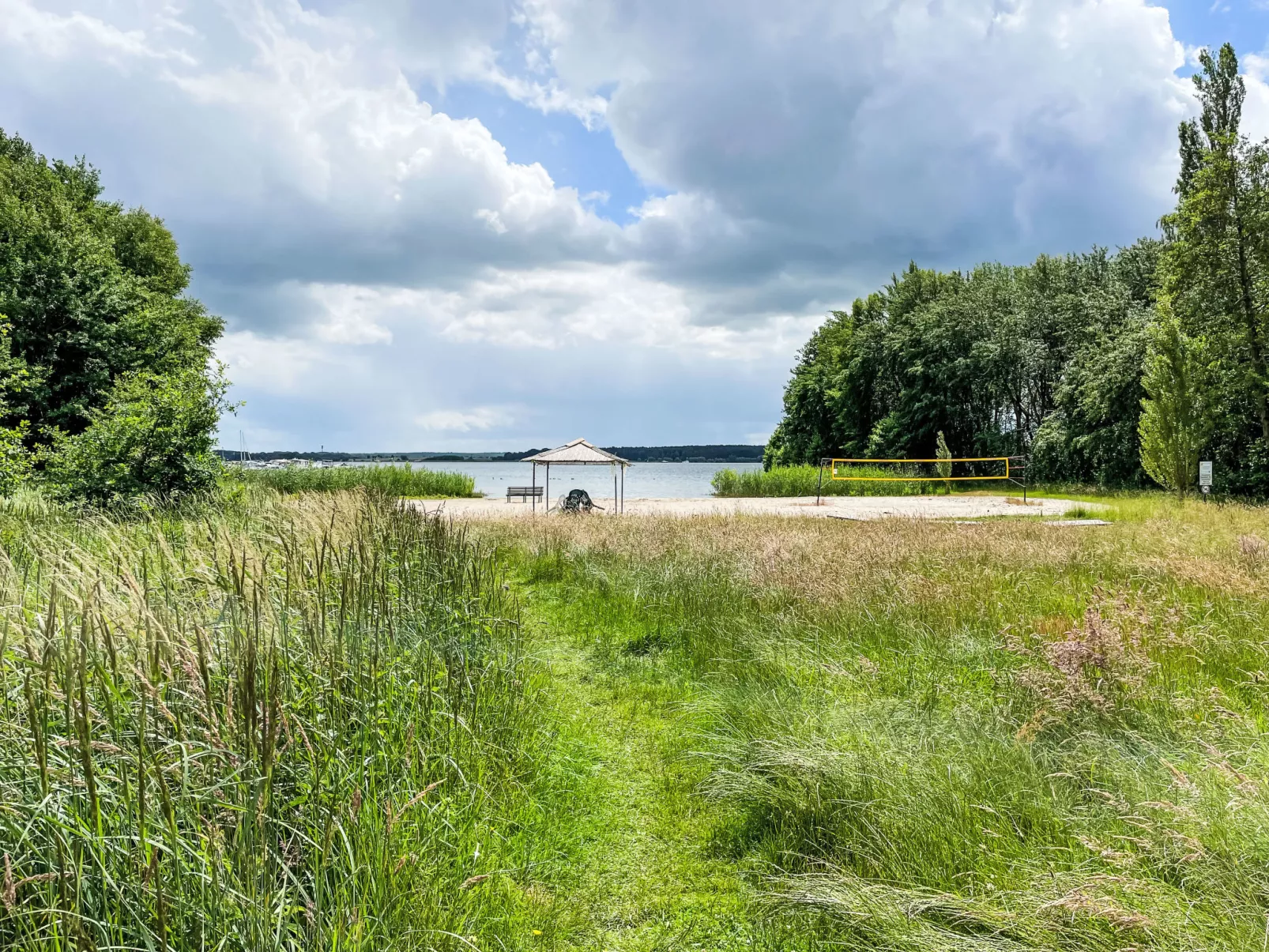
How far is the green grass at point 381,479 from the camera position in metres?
24.5

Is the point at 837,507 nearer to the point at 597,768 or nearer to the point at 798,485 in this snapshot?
the point at 798,485

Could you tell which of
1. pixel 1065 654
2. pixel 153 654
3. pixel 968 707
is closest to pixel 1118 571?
pixel 1065 654

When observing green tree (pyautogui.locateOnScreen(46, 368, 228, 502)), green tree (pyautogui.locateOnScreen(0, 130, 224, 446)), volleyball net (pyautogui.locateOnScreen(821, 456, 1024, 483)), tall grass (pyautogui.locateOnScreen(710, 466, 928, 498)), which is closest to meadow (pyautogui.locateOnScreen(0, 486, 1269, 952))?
green tree (pyautogui.locateOnScreen(46, 368, 228, 502))

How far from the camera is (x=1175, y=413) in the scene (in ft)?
A: 66.6

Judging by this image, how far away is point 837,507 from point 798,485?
7.78 metres

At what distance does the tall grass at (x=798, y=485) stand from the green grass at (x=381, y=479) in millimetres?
10803

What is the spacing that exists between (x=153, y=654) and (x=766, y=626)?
4.61 meters

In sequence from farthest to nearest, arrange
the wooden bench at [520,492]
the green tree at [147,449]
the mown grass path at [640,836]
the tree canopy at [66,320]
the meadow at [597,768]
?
the wooden bench at [520,492] → the tree canopy at [66,320] → the green tree at [147,449] → the mown grass path at [640,836] → the meadow at [597,768]

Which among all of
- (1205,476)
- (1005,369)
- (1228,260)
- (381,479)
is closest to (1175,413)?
(1205,476)

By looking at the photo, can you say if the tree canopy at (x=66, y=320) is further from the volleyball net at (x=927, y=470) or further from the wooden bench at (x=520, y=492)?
the volleyball net at (x=927, y=470)

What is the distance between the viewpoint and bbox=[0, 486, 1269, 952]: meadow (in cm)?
178

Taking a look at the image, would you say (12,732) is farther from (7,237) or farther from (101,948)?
(7,237)

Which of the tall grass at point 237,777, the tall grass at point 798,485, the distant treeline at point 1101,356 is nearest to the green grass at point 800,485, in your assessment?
the tall grass at point 798,485

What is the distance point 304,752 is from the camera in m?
2.45
